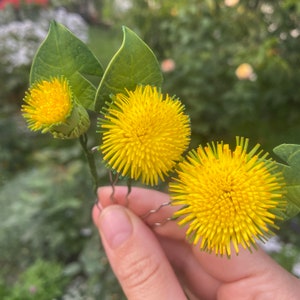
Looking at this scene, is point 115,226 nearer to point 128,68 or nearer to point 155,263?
point 155,263

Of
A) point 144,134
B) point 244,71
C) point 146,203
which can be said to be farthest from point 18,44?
Answer: point 144,134

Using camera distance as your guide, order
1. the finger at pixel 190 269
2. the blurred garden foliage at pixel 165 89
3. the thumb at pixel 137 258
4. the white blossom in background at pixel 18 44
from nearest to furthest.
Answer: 1. the thumb at pixel 137 258
2. the finger at pixel 190 269
3. the blurred garden foliage at pixel 165 89
4. the white blossom in background at pixel 18 44

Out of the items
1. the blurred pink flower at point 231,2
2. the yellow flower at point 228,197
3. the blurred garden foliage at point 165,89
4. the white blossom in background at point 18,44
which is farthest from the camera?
the white blossom in background at point 18,44

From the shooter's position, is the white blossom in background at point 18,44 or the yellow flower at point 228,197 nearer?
the yellow flower at point 228,197

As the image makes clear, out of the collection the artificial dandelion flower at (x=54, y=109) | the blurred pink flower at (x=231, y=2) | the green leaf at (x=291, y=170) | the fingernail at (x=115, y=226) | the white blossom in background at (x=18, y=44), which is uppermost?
the green leaf at (x=291, y=170)

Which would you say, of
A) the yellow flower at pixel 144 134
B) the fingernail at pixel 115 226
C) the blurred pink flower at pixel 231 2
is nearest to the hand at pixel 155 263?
the fingernail at pixel 115 226

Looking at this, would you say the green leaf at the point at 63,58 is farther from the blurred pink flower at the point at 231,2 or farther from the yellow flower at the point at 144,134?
the blurred pink flower at the point at 231,2

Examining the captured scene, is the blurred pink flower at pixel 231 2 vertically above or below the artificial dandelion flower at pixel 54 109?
below
